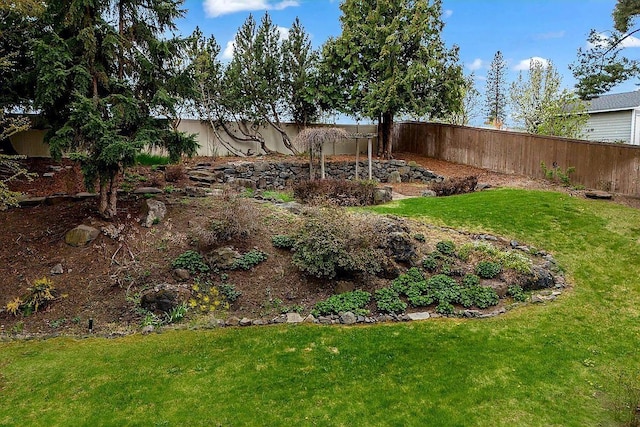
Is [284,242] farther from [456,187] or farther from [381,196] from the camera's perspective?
[456,187]

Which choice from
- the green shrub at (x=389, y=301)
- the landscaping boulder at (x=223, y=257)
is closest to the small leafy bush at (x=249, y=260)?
the landscaping boulder at (x=223, y=257)

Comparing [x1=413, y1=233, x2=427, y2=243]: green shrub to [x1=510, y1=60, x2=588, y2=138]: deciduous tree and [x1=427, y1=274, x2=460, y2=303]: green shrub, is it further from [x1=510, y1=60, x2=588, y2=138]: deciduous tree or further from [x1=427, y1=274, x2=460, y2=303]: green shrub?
[x1=510, y1=60, x2=588, y2=138]: deciduous tree

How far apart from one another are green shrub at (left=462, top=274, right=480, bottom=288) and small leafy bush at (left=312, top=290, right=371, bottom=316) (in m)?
1.74

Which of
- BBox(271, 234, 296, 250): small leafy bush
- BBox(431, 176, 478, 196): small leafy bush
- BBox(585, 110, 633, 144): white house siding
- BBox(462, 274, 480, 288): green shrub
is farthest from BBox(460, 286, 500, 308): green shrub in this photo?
BBox(585, 110, 633, 144): white house siding

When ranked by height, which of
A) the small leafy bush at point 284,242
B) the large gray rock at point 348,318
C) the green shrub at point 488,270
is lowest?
the large gray rock at point 348,318

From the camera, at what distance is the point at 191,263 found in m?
7.65

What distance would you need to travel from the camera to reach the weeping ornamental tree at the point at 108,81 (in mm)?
7793

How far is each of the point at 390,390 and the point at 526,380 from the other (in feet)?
5.37

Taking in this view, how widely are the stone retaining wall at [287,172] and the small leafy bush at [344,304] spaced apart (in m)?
7.56

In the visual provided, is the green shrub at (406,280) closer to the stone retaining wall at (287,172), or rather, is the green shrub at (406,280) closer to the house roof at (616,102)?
the stone retaining wall at (287,172)

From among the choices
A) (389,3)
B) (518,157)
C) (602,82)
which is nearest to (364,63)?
(389,3)

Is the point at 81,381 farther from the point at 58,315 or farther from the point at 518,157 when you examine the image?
the point at 518,157

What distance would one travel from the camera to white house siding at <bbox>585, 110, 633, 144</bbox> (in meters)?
19.2

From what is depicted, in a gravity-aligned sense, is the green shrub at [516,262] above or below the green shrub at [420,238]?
below
